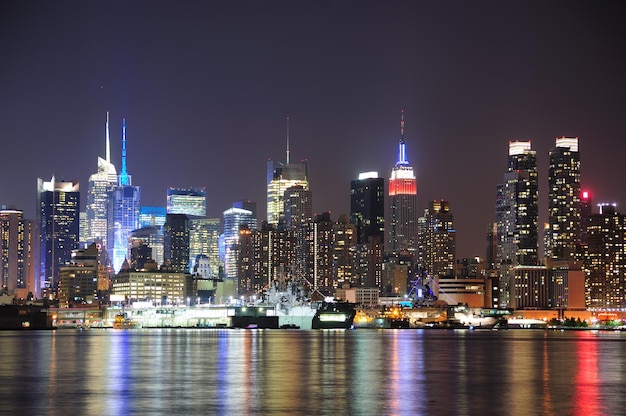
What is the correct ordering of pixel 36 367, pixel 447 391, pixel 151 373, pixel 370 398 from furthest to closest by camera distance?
pixel 36 367, pixel 151 373, pixel 447 391, pixel 370 398

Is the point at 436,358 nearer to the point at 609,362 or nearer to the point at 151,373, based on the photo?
the point at 609,362

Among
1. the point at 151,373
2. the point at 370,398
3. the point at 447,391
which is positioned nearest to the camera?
the point at 370,398

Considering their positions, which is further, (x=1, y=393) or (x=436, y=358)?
(x=436, y=358)

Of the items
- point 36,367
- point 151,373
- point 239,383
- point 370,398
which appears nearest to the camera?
point 370,398

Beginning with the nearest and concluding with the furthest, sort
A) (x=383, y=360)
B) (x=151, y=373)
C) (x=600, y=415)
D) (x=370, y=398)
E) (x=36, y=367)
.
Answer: (x=600, y=415) → (x=370, y=398) → (x=151, y=373) → (x=36, y=367) → (x=383, y=360)

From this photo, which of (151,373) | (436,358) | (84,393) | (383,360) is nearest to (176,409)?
(84,393)

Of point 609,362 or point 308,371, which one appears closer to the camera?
point 308,371

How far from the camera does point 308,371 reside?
245 ft

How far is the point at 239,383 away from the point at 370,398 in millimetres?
11989

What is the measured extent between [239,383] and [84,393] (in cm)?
1035

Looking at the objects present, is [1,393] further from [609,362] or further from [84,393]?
[609,362]

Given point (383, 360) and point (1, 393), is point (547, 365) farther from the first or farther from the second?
point (1, 393)

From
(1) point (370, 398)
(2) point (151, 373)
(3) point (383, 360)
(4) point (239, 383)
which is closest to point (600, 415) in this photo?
(1) point (370, 398)

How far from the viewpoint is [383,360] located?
295ft
